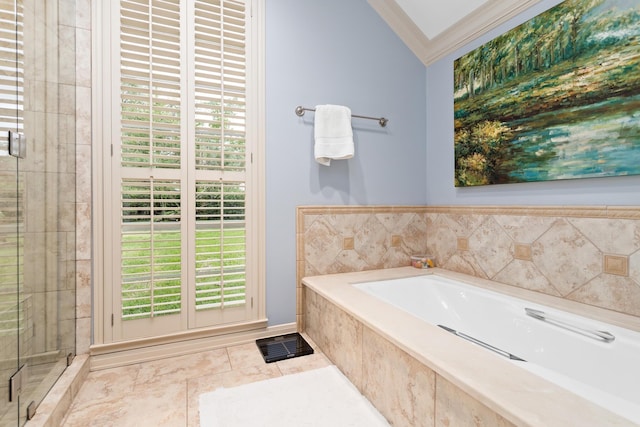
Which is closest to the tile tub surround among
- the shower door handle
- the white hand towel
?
the white hand towel

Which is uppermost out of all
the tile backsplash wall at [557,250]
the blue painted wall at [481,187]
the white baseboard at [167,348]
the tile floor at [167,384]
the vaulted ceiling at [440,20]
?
the vaulted ceiling at [440,20]

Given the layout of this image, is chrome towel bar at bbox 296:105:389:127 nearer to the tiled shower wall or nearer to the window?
the window

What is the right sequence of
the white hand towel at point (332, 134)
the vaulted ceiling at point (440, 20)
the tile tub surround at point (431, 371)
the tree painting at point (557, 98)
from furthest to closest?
the white hand towel at point (332, 134) → the vaulted ceiling at point (440, 20) → the tree painting at point (557, 98) → the tile tub surround at point (431, 371)

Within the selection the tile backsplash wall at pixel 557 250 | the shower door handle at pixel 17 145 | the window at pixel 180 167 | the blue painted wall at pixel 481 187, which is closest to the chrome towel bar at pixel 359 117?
the window at pixel 180 167

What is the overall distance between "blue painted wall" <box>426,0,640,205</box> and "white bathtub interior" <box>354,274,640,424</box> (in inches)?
23.8

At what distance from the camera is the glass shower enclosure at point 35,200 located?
112 cm

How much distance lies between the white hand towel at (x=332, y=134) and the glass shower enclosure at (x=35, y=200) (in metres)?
1.42

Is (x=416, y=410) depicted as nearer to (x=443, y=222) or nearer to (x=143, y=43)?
(x=443, y=222)

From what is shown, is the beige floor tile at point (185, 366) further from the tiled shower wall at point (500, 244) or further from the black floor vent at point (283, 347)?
the tiled shower wall at point (500, 244)

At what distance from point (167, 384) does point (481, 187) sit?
2295 millimetres

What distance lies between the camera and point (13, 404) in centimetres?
112

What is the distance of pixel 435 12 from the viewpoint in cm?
229

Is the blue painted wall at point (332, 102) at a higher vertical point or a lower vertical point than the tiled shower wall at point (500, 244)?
higher

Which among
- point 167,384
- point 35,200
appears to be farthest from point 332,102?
point 167,384
